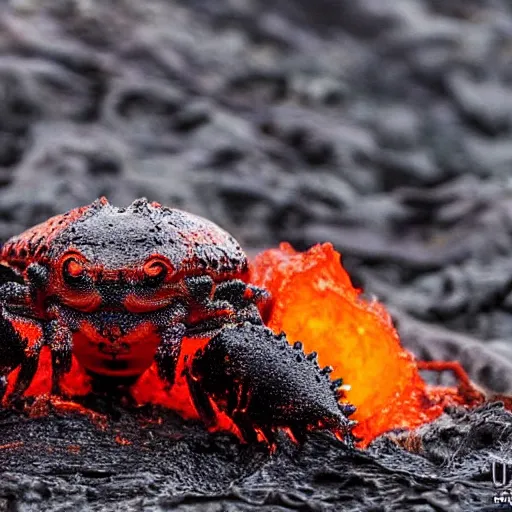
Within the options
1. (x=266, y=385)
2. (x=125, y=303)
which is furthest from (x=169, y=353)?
(x=266, y=385)

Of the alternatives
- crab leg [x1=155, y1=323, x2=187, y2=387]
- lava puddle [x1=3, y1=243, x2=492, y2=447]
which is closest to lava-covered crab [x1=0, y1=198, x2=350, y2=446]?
crab leg [x1=155, y1=323, x2=187, y2=387]

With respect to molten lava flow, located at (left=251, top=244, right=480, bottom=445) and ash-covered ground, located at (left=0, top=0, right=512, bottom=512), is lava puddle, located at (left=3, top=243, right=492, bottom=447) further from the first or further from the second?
ash-covered ground, located at (left=0, top=0, right=512, bottom=512)

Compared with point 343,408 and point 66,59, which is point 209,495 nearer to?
point 343,408

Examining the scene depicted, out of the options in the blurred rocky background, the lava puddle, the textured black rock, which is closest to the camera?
the textured black rock

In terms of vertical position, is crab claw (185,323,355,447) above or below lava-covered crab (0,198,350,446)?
below

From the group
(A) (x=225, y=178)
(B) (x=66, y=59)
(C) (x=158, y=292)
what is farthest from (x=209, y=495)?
(B) (x=66, y=59)

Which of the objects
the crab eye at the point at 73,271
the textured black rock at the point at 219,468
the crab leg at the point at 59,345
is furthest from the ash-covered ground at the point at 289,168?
the crab eye at the point at 73,271

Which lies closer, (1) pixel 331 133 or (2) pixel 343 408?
(2) pixel 343 408
